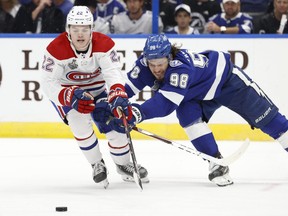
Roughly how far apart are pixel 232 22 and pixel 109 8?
101cm

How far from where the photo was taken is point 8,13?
25.1ft

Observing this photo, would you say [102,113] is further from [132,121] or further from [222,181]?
[222,181]

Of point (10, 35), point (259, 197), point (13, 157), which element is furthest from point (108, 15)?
point (259, 197)

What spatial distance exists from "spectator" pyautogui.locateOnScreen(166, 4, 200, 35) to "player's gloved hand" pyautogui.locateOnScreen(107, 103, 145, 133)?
2.49m

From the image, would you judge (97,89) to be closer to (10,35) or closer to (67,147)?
(67,147)

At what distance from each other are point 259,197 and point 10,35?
332cm

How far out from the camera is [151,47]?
195 inches

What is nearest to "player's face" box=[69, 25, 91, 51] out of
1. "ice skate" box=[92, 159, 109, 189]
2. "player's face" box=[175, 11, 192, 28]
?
"ice skate" box=[92, 159, 109, 189]

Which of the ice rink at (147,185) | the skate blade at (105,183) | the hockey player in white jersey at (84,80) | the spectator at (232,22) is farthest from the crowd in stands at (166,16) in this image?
the skate blade at (105,183)

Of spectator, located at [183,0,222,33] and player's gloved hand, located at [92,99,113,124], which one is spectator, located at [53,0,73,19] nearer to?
spectator, located at [183,0,222,33]

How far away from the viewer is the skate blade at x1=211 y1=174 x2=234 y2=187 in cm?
518

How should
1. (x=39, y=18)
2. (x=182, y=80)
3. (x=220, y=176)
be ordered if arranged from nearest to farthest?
(x=182, y=80) < (x=220, y=176) < (x=39, y=18)

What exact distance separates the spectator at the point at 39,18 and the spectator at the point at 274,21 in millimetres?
1577

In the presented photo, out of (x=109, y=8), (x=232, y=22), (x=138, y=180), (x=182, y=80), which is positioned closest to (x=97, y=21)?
(x=109, y=8)
